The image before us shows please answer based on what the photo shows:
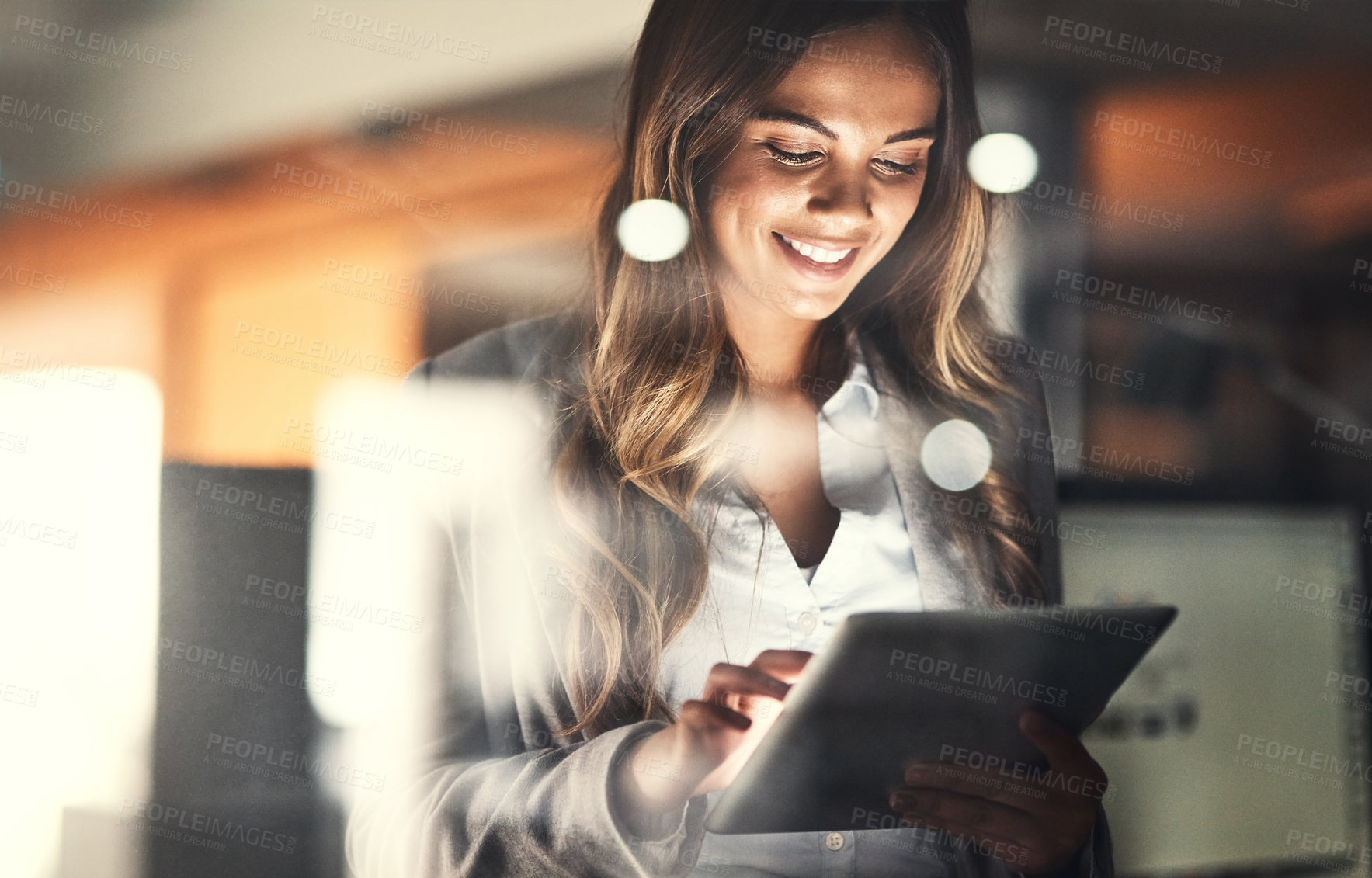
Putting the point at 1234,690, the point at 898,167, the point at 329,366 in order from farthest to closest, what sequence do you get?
the point at 1234,690 → the point at 898,167 → the point at 329,366

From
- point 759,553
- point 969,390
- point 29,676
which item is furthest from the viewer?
point 969,390

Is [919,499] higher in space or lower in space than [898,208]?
lower

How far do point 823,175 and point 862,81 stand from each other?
Result: 153mm

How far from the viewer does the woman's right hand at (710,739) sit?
132cm

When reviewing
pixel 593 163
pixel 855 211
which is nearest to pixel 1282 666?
pixel 855 211

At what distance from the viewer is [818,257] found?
1401mm

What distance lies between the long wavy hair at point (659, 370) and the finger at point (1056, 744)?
55 centimetres

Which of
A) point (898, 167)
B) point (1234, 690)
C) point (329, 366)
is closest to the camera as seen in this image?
point (329, 366)

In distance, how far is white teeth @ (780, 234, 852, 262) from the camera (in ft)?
4.55

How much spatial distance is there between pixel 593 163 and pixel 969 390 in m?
0.66

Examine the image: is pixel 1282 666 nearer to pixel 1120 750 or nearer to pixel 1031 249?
pixel 1120 750

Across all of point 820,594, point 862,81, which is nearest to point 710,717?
point 820,594

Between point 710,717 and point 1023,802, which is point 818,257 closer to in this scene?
point 710,717

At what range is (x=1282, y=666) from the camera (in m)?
1.57
